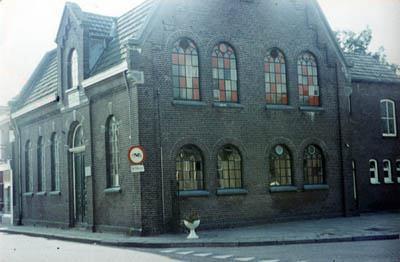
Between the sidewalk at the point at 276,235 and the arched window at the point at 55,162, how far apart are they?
5526 mm

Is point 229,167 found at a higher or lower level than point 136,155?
lower

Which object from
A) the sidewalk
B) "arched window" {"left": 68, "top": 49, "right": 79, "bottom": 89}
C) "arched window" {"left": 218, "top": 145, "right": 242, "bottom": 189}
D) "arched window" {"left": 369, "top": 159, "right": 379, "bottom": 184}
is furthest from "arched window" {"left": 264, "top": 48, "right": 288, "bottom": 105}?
"arched window" {"left": 68, "top": 49, "right": 79, "bottom": 89}

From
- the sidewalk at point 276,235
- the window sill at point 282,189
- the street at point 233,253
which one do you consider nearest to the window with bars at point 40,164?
the sidewalk at point 276,235

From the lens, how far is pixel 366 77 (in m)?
30.4

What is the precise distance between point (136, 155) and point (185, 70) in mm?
4846

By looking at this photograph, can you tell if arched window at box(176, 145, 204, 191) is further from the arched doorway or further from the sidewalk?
the arched doorway

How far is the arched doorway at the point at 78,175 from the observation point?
84.7 feet

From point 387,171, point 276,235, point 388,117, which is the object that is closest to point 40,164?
point 276,235

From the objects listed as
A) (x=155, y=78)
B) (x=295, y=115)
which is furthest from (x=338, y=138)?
(x=155, y=78)

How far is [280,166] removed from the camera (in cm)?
2433

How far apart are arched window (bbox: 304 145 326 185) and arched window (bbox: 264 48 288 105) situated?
7.96ft

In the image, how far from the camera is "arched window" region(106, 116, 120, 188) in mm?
22750

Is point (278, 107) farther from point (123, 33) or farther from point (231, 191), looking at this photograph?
point (123, 33)

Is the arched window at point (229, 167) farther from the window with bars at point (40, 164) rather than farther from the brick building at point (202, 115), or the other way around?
the window with bars at point (40, 164)
